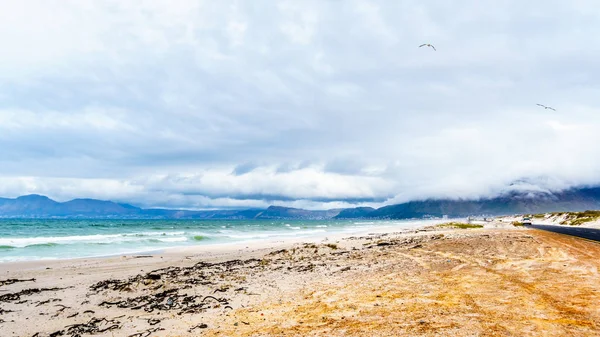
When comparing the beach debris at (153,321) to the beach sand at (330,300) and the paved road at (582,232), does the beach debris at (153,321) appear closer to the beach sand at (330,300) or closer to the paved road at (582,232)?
the beach sand at (330,300)

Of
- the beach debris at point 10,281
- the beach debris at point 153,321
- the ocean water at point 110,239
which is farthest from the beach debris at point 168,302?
the ocean water at point 110,239

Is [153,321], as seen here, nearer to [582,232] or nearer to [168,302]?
[168,302]

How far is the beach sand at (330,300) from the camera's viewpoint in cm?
733

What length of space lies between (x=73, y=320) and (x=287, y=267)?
349 inches

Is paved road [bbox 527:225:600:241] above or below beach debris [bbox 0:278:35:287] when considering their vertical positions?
below

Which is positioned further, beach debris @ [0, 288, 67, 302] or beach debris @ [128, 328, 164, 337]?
beach debris @ [0, 288, 67, 302]

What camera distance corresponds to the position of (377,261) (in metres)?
16.8

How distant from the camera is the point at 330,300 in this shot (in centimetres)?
980

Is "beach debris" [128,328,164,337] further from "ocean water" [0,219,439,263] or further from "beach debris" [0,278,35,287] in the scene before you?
"ocean water" [0,219,439,263]

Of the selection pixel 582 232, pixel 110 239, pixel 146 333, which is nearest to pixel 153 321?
pixel 146 333

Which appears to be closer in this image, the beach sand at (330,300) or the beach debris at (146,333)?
the beach sand at (330,300)

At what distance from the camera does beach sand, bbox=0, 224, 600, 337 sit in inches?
289

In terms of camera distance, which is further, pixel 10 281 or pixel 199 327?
pixel 10 281

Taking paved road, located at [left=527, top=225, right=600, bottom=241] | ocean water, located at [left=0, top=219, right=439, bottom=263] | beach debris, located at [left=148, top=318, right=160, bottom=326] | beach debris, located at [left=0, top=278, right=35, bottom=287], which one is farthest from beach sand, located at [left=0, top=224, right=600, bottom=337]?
paved road, located at [left=527, top=225, right=600, bottom=241]
